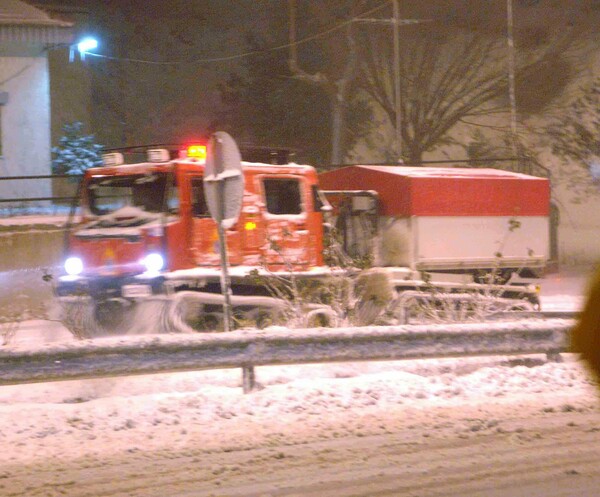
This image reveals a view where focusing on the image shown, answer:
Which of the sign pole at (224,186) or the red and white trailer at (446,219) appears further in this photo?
the red and white trailer at (446,219)

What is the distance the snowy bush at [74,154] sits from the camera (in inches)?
901

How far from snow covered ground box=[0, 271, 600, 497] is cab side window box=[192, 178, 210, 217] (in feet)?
8.29

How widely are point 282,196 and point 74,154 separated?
12.9 metres

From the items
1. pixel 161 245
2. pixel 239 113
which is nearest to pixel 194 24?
pixel 239 113

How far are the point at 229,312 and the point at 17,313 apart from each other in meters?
5.66

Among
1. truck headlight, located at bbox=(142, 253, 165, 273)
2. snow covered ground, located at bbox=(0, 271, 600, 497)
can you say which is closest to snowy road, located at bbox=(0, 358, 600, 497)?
snow covered ground, located at bbox=(0, 271, 600, 497)

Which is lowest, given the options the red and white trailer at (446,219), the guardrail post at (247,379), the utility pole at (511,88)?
the guardrail post at (247,379)

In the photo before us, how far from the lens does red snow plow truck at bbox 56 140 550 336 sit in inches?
418

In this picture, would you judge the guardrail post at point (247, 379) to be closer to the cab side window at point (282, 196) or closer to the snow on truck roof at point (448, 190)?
the cab side window at point (282, 196)

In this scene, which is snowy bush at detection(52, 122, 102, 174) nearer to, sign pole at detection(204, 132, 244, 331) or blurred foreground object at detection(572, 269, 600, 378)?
sign pole at detection(204, 132, 244, 331)

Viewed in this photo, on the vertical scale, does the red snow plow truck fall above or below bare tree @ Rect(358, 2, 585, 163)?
below

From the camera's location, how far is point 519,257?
42.3 feet

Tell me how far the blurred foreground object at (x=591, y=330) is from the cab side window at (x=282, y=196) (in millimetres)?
9018

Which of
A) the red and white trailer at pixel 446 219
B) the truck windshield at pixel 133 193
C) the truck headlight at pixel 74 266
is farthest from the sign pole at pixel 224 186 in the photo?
the red and white trailer at pixel 446 219
